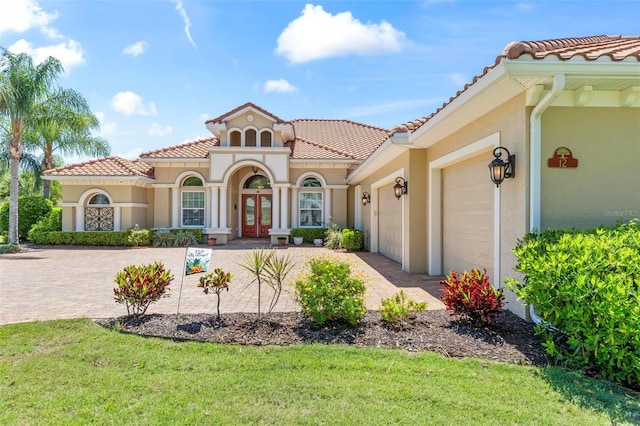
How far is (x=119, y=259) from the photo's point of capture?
1272 cm

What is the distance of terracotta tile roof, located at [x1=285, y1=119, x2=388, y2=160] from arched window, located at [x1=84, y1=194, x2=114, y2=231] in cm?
1024

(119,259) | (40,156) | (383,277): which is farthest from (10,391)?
(40,156)

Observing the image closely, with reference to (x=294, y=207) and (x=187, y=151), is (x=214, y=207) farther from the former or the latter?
(x=294, y=207)

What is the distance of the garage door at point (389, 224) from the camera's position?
11016 millimetres

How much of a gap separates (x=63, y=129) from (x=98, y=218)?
5911 mm

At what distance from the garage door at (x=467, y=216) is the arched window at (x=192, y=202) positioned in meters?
14.3

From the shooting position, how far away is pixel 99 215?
17.7 metres

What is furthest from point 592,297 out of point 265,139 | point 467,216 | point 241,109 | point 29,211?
point 29,211

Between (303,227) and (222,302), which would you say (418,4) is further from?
(303,227)

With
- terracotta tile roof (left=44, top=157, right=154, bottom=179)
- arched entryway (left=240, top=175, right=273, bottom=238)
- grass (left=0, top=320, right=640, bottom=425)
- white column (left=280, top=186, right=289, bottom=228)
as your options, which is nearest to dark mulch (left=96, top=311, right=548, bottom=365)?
grass (left=0, top=320, right=640, bottom=425)

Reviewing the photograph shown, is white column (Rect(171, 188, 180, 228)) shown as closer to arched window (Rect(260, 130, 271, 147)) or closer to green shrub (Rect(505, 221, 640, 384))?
arched window (Rect(260, 130, 271, 147))

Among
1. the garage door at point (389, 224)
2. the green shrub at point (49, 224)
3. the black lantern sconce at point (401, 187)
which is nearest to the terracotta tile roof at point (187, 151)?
the green shrub at point (49, 224)

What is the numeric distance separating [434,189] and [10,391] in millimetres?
8353

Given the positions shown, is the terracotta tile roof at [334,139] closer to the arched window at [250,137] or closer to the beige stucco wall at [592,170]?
the arched window at [250,137]
